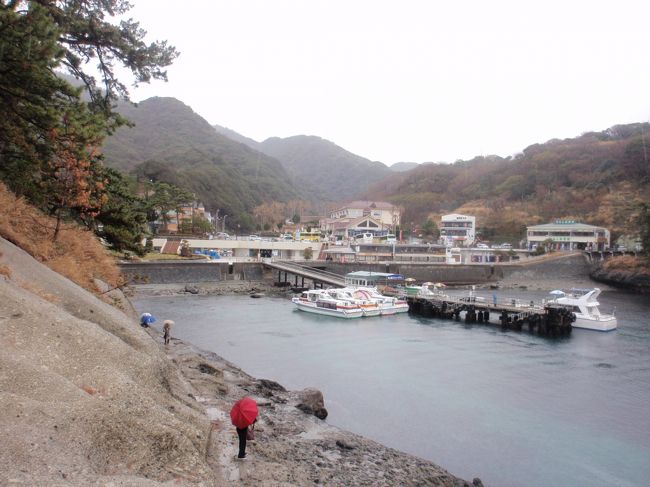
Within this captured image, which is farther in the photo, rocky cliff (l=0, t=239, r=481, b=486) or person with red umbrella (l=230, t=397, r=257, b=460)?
person with red umbrella (l=230, t=397, r=257, b=460)

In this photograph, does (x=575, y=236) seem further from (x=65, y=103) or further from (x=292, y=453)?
(x=65, y=103)

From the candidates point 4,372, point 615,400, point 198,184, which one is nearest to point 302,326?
point 615,400

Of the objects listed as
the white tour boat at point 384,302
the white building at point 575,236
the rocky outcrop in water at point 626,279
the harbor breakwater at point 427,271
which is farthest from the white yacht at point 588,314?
the white building at point 575,236

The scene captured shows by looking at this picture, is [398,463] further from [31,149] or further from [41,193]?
[41,193]

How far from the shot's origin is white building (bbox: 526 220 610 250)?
7412 centimetres

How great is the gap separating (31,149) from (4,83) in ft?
6.84

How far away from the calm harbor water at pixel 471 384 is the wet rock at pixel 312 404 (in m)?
0.63

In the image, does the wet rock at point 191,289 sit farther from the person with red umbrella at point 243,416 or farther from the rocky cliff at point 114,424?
the person with red umbrella at point 243,416

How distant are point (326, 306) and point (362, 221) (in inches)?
2046

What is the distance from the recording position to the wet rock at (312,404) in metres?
14.5

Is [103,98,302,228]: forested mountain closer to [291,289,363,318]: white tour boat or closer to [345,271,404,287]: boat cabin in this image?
[345,271,404,287]: boat cabin

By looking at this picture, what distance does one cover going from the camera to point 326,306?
1398 inches

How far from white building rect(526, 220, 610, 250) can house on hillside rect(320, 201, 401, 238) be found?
86.7 feet

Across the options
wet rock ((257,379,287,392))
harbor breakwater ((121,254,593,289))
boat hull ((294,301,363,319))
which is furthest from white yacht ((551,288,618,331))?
harbor breakwater ((121,254,593,289))
